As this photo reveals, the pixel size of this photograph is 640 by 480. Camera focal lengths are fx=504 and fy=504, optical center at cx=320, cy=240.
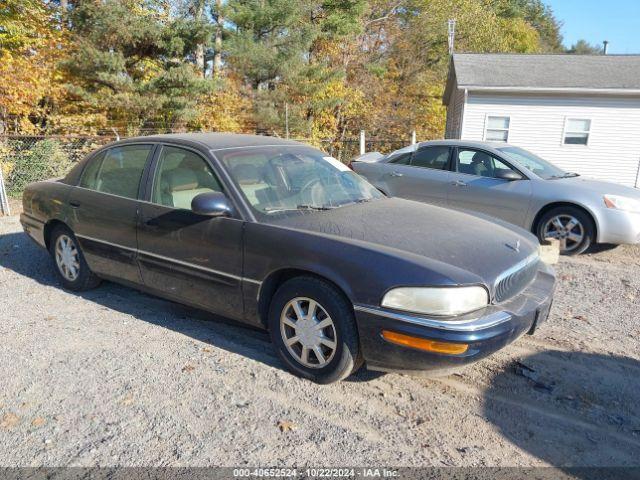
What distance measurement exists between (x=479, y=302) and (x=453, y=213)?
1.26 m

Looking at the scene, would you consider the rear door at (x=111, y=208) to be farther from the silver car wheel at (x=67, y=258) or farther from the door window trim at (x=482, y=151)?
the door window trim at (x=482, y=151)

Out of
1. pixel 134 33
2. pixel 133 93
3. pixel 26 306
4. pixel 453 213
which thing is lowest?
pixel 26 306

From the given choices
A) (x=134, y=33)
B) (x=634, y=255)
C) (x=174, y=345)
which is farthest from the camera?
(x=134, y=33)

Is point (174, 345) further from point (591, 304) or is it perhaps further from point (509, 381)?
point (591, 304)

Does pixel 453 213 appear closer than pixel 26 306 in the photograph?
Yes

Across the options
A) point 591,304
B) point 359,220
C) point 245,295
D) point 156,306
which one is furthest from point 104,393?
point 591,304

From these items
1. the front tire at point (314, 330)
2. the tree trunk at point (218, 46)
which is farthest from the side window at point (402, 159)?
the tree trunk at point (218, 46)

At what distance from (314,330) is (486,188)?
4518 mm

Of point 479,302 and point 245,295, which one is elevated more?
point 479,302

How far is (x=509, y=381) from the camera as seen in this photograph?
3.38 metres

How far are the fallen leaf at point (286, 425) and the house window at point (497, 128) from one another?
15.3 meters

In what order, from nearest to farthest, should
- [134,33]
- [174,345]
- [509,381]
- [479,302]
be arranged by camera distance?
1. [479,302]
2. [509,381]
3. [174,345]
4. [134,33]

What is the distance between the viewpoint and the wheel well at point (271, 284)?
329 centimetres

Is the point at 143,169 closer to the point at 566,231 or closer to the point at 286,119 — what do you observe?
the point at 566,231
